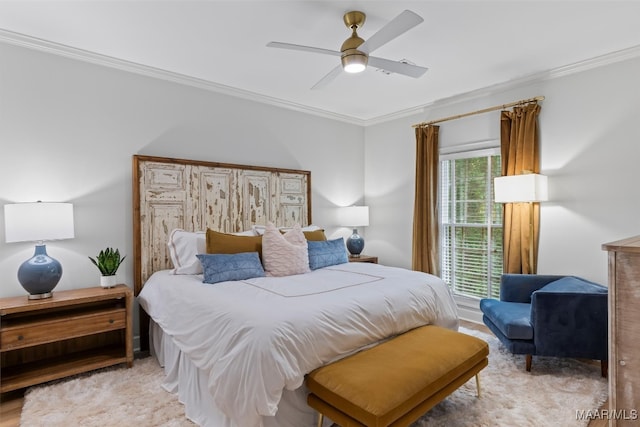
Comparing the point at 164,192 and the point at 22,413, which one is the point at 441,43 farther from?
the point at 22,413

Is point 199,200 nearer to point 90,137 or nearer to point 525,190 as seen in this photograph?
point 90,137

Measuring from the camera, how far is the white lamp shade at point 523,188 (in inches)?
129

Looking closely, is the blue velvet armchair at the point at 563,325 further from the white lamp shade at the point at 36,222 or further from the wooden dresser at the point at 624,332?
the white lamp shade at the point at 36,222

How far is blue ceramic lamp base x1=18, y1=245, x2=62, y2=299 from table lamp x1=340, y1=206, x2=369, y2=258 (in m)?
3.20

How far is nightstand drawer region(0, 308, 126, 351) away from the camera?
2.43 metres

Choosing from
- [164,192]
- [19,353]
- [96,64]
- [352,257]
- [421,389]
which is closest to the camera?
[421,389]

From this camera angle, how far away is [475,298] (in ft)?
13.7

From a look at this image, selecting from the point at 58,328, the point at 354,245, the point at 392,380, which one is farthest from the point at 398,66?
the point at 58,328

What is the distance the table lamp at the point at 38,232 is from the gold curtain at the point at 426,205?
148 inches

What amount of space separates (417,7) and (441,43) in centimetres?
61

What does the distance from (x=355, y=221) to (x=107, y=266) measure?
9.84 ft

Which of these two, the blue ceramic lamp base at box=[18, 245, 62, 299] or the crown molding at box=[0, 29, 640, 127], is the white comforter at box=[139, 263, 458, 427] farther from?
the crown molding at box=[0, 29, 640, 127]

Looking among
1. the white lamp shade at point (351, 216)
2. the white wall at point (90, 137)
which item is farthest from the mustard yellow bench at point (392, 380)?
the white lamp shade at point (351, 216)

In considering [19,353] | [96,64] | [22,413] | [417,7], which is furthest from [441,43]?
[19,353]
